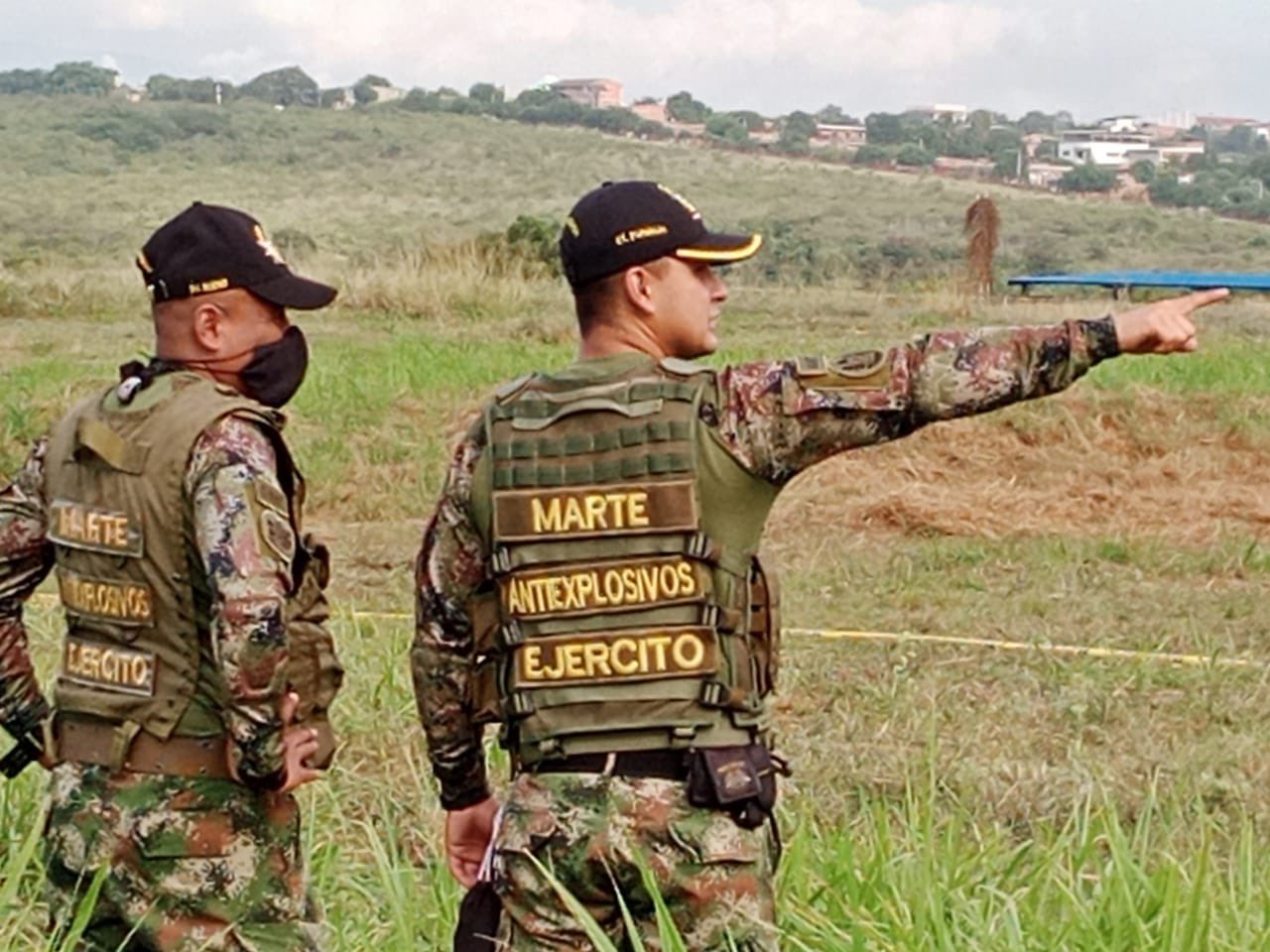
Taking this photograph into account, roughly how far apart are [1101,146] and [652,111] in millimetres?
A: 16123

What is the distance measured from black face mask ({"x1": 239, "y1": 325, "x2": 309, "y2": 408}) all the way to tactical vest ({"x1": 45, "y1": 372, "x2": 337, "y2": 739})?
0.30ft

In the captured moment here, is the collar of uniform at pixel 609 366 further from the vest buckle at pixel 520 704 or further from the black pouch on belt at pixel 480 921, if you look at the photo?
the black pouch on belt at pixel 480 921

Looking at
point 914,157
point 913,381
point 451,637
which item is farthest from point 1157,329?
point 914,157

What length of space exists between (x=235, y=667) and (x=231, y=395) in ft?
1.31

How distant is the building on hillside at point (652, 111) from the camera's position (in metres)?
68.8

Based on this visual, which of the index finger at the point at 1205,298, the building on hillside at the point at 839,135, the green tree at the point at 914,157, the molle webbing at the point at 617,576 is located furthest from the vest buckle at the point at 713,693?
the building on hillside at the point at 839,135

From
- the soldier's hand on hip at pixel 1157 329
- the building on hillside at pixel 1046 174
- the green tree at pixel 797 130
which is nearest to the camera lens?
the soldier's hand on hip at pixel 1157 329

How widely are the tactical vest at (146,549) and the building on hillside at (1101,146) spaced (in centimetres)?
5905

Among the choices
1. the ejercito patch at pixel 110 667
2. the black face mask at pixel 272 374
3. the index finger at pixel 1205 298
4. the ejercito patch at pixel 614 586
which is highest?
the index finger at pixel 1205 298

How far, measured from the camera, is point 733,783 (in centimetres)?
256

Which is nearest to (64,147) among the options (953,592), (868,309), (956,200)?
(956,200)

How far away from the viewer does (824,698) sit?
609 cm

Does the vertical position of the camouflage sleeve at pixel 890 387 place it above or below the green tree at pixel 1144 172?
above

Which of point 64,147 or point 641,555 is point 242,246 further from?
point 64,147
